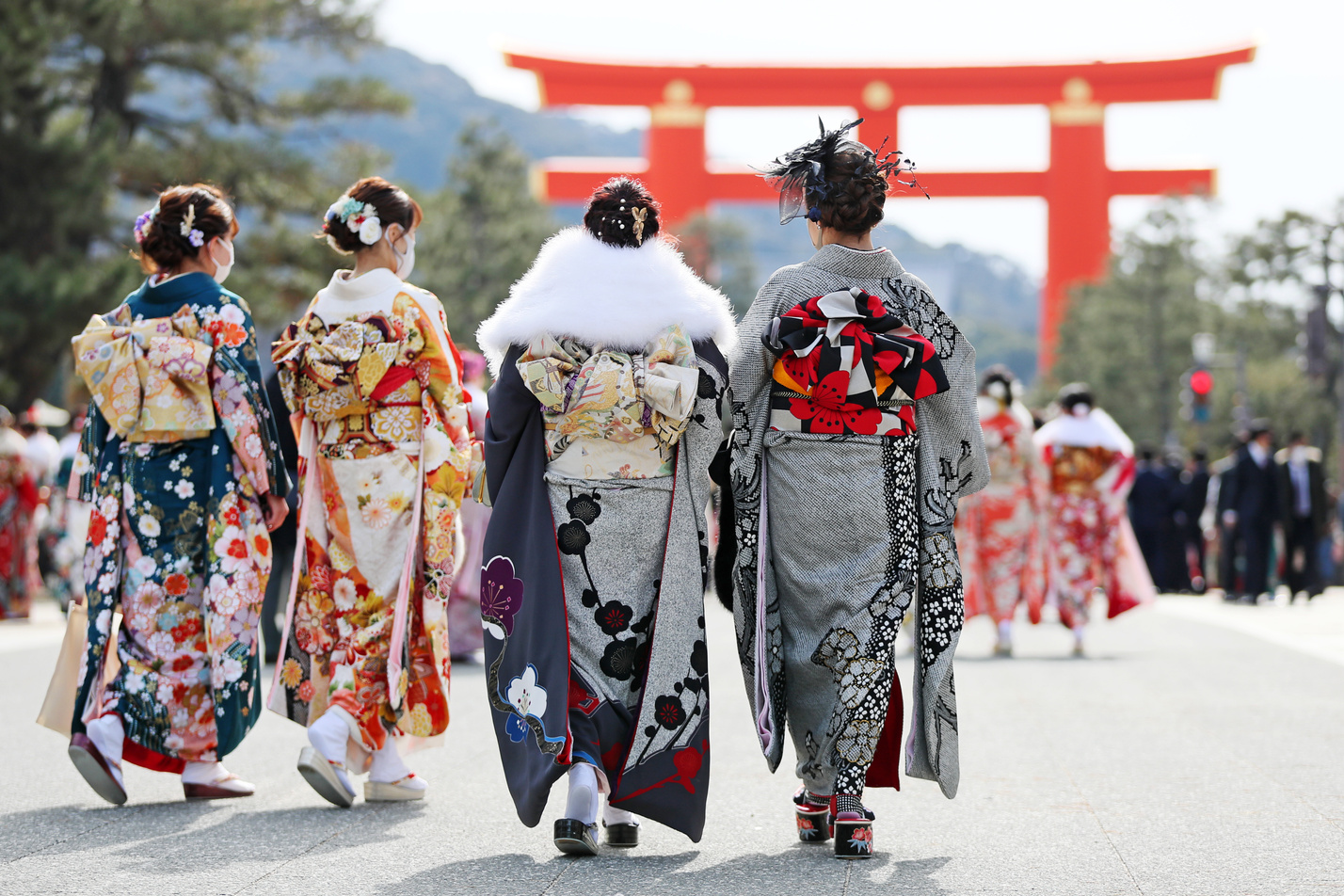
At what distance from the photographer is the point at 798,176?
4047 mm

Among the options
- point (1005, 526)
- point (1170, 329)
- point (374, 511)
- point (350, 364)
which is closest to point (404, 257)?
point (350, 364)

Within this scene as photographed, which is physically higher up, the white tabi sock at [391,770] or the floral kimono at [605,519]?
the floral kimono at [605,519]

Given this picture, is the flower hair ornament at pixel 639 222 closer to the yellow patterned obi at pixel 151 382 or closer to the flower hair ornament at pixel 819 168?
the flower hair ornament at pixel 819 168

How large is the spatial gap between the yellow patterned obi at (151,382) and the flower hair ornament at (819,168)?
1848 millimetres

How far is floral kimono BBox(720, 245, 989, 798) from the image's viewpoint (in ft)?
12.5

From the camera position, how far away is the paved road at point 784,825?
3.31m

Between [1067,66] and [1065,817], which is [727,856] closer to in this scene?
[1065,817]

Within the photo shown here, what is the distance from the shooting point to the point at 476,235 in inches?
884

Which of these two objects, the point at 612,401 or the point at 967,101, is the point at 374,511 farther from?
the point at 967,101

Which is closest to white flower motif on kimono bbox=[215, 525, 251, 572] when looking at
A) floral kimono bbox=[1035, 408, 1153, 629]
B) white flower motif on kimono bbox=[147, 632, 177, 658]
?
white flower motif on kimono bbox=[147, 632, 177, 658]

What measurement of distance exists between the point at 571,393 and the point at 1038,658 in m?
6.15

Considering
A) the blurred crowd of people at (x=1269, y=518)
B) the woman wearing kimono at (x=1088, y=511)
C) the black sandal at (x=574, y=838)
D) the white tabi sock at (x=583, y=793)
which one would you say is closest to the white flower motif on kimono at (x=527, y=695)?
the white tabi sock at (x=583, y=793)

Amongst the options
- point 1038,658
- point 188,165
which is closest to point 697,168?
point 188,165

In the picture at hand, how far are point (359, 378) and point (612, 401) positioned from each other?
1.00 m
